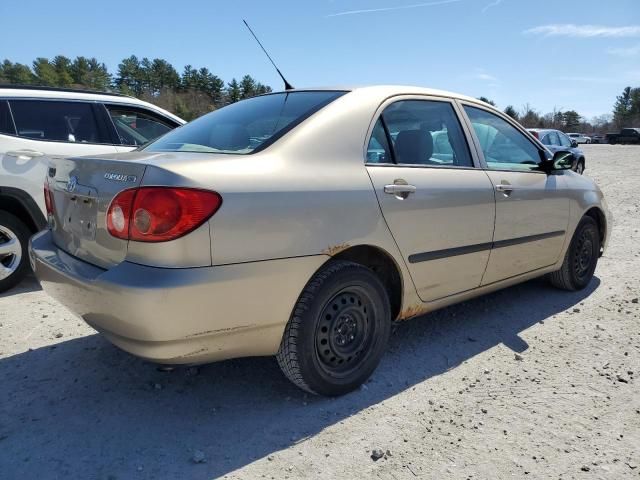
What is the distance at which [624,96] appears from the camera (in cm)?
9044

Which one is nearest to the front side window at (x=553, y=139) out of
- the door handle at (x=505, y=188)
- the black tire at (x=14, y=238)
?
the door handle at (x=505, y=188)

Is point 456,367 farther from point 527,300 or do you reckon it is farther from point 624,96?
point 624,96

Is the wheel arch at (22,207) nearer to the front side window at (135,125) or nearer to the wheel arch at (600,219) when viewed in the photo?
the front side window at (135,125)

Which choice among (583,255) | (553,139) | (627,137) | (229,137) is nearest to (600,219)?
(583,255)

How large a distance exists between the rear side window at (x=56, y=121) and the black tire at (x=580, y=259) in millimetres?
4566

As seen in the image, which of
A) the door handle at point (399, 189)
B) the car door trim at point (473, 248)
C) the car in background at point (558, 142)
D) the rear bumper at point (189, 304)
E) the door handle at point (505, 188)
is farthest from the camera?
the car in background at point (558, 142)

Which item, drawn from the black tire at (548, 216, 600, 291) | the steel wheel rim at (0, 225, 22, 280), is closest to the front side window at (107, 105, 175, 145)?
the steel wheel rim at (0, 225, 22, 280)

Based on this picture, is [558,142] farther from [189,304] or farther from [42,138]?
[189,304]

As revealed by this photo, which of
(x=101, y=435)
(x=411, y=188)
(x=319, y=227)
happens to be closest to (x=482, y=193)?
(x=411, y=188)

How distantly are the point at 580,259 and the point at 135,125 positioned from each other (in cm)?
468

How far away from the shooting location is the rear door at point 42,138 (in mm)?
4367

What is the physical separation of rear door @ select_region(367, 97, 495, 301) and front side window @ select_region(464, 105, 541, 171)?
24 cm

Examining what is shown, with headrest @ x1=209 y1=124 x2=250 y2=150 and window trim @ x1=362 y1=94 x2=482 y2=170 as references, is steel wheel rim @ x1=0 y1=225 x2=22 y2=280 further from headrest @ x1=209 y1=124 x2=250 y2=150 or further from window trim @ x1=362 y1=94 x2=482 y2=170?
window trim @ x1=362 y1=94 x2=482 y2=170

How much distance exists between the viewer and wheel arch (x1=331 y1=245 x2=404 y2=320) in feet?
8.85
